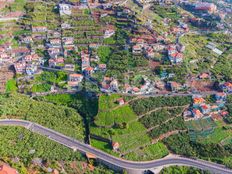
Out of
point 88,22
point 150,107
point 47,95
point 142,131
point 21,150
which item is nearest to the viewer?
point 21,150

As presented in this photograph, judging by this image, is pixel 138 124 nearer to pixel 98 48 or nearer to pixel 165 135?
pixel 165 135

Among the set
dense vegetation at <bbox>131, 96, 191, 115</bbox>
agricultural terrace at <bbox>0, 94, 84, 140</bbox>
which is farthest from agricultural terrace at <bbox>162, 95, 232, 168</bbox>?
agricultural terrace at <bbox>0, 94, 84, 140</bbox>

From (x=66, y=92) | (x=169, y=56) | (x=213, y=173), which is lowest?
(x=213, y=173)

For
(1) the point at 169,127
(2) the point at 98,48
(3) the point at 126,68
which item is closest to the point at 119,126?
(1) the point at 169,127

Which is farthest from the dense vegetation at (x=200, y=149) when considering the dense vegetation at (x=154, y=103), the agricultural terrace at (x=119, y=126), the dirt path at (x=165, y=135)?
A: the dense vegetation at (x=154, y=103)

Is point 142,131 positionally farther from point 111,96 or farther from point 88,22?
point 88,22

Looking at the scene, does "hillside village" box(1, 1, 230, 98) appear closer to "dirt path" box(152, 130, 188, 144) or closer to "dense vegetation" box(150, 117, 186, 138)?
"dense vegetation" box(150, 117, 186, 138)

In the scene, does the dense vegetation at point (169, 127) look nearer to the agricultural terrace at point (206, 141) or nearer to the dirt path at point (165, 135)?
the dirt path at point (165, 135)

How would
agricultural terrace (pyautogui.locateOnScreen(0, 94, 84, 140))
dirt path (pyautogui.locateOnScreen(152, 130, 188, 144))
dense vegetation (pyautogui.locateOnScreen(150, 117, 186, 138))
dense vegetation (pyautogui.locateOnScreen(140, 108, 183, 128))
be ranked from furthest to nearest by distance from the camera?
agricultural terrace (pyautogui.locateOnScreen(0, 94, 84, 140)) < dense vegetation (pyautogui.locateOnScreen(140, 108, 183, 128)) < dense vegetation (pyautogui.locateOnScreen(150, 117, 186, 138)) < dirt path (pyautogui.locateOnScreen(152, 130, 188, 144))

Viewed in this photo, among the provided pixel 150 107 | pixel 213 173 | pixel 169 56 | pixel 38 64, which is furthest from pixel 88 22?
pixel 213 173
